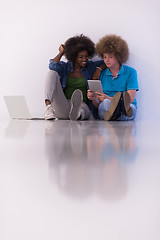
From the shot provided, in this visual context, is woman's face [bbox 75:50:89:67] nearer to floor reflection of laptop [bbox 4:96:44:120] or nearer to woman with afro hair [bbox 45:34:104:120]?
woman with afro hair [bbox 45:34:104:120]

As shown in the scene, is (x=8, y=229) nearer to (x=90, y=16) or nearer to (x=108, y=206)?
(x=108, y=206)

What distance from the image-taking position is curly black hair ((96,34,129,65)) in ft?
11.0

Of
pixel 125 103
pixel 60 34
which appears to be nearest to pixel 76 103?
pixel 125 103

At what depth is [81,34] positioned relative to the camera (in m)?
3.63

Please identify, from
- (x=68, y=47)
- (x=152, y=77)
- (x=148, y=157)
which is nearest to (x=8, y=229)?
(x=148, y=157)

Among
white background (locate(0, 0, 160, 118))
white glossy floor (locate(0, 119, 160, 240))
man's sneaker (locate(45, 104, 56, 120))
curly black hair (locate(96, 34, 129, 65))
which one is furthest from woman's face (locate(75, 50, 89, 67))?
white glossy floor (locate(0, 119, 160, 240))

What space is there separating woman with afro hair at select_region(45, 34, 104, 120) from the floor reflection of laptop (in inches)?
10.1

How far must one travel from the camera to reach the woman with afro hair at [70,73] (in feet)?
10.7

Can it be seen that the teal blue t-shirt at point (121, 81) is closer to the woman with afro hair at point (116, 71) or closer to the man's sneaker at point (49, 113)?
the woman with afro hair at point (116, 71)

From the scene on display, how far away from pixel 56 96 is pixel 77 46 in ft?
2.01

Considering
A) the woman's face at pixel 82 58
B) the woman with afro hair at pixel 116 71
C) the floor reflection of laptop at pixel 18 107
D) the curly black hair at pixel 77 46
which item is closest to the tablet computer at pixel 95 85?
the woman with afro hair at pixel 116 71

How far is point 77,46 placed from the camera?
11.3ft

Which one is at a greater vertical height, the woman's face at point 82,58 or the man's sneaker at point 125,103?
the woman's face at point 82,58

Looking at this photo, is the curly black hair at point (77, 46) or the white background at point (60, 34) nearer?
the curly black hair at point (77, 46)
